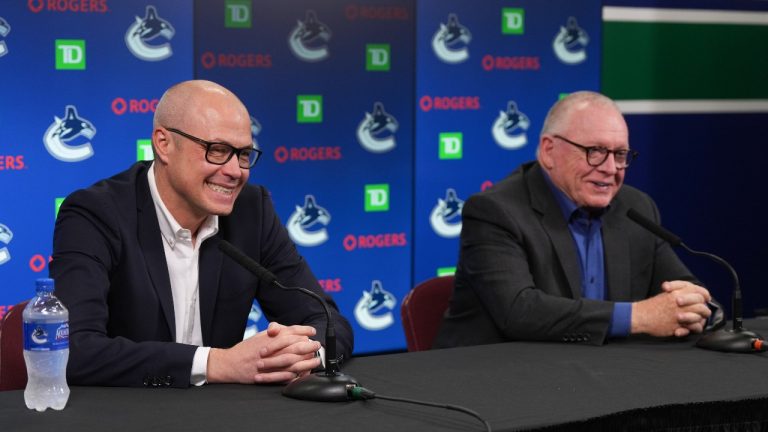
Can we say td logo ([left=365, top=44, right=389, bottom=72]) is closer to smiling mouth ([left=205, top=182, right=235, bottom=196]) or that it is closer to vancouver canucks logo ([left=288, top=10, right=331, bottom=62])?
vancouver canucks logo ([left=288, top=10, right=331, bottom=62])

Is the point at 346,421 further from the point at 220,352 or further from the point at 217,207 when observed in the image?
the point at 217,207

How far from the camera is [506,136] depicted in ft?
19.0

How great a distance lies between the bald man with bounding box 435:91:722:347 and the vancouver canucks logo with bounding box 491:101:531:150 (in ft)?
7.06

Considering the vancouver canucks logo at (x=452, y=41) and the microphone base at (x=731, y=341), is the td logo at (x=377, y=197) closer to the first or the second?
the vancouver canucks logo at (x=452, y=41)

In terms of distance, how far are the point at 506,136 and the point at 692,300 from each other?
9.41 ft

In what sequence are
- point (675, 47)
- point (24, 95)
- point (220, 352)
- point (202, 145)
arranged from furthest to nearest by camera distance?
1. point (675, 47)
2. point (24, 95)
3. point (202, 145)
4. point (220, 352)

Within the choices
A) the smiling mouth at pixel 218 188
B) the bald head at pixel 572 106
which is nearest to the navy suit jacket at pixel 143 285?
the smiling mouth at pixel 218 188

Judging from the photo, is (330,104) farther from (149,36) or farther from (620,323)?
(620,323)

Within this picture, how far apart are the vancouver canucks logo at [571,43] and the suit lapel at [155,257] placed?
138 inches

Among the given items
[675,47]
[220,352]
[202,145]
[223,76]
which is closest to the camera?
[220,352]

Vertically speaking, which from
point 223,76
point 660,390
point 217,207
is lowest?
point 660,390

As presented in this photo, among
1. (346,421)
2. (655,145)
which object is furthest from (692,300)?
(655,145)

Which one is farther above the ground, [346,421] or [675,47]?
[675,47]

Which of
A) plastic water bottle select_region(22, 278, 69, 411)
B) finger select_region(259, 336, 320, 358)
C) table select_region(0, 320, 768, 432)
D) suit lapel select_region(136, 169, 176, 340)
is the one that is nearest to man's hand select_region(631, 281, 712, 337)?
table select_region(0, 320, 768, 432)
